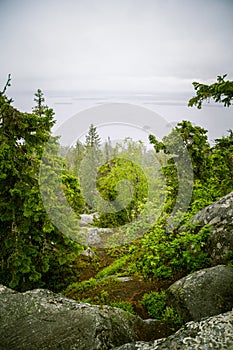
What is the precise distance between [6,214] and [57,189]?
2.16 metres

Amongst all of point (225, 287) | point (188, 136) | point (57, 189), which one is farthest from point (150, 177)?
point (225, 287)

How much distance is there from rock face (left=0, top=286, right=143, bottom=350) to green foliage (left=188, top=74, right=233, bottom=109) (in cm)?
536

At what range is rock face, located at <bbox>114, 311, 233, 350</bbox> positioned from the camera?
10.1ft

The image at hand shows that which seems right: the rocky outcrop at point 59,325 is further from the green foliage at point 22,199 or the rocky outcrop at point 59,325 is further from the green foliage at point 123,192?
the green foliage at point 123,192

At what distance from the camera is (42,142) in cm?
950

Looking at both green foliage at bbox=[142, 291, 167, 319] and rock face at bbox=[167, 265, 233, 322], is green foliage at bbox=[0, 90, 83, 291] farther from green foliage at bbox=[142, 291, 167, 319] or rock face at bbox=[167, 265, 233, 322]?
rock face at bbox=[167, 265, 233, 322]

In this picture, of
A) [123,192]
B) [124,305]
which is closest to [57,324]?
[124,305]

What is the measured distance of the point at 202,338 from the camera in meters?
3.19

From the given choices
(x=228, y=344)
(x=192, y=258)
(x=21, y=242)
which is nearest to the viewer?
(x=228, y=344)

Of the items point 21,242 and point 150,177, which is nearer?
point 21,242

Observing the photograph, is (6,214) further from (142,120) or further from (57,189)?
(142,120)

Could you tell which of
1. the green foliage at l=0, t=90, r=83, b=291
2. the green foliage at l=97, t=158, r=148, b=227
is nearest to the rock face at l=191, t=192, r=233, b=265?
the green foliage at l=0, t=90, r=83, b=291

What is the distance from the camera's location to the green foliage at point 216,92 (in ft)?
19.5

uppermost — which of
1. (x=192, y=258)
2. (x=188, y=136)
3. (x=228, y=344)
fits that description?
(x=188, y=136)
